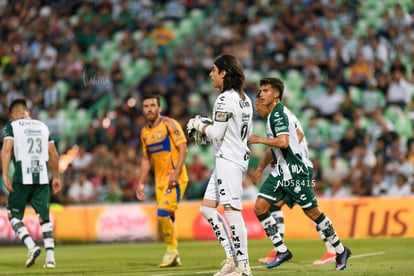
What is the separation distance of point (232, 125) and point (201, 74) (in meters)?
15.8

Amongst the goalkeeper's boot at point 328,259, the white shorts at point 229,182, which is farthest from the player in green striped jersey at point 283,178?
the goalkeeper's boot at point 328,259

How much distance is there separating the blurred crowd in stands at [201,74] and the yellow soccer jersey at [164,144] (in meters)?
8.02

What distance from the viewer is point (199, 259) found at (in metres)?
15.9

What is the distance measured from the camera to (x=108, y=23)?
29.6m

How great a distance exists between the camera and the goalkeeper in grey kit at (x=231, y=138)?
35.3 ft

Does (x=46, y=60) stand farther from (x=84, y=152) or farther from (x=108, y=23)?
(x=84, y=152)

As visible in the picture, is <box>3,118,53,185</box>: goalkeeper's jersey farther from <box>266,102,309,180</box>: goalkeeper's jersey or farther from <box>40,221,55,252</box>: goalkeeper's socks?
<box>266,102,309,180</box>: goalkeeper's jersey

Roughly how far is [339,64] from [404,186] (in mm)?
4791

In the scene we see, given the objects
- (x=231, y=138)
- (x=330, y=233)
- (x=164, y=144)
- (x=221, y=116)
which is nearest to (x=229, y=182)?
(x=231, y=138)

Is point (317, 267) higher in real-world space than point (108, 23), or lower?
lower

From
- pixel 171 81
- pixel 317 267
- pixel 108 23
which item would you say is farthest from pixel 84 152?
pixel 317 267

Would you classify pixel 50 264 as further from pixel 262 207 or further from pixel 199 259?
pixel 262 207

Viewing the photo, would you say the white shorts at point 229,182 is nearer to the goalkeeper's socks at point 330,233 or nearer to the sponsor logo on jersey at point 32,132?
the goalkeeper's socks at point 330,233

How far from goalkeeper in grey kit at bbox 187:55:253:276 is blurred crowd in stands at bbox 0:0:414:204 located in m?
11.3
